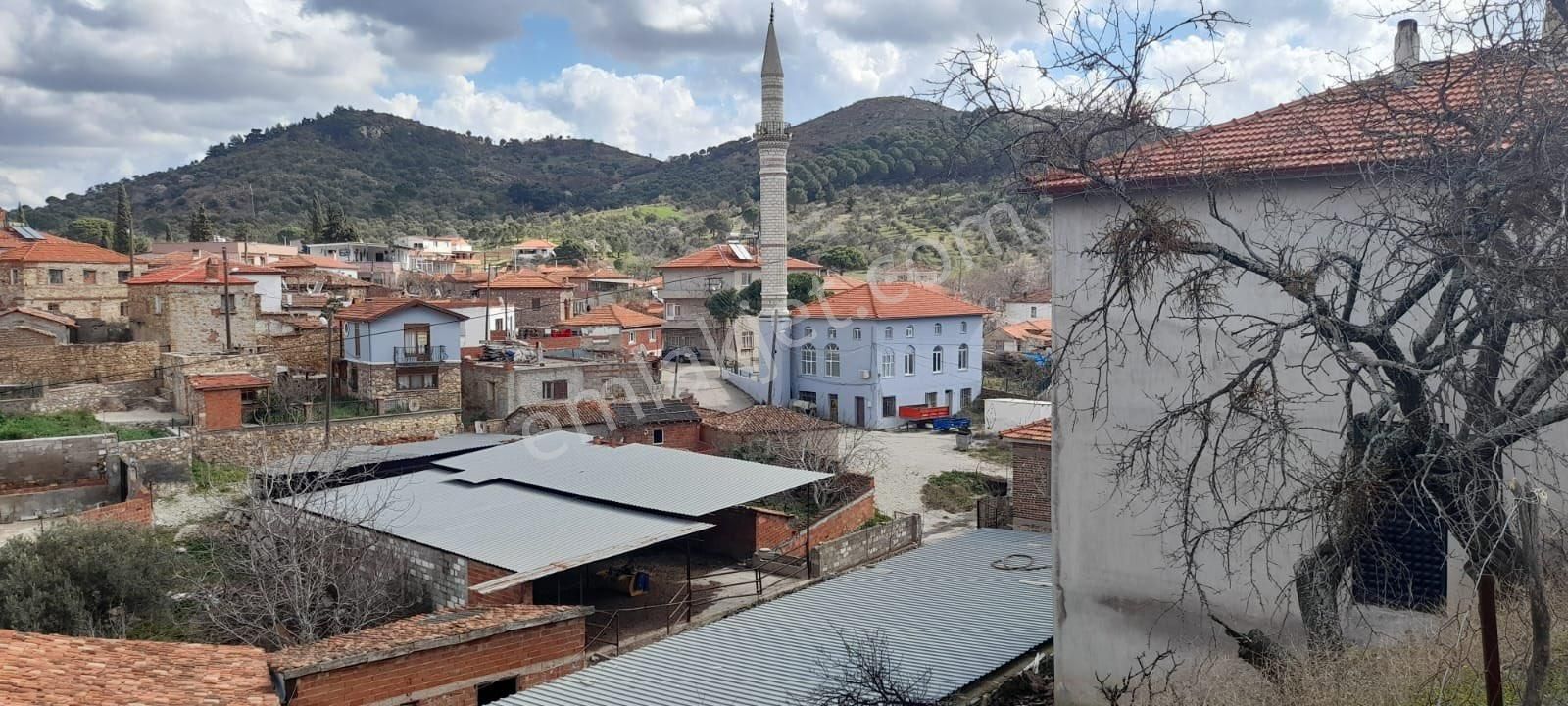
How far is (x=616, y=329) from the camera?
136 ft

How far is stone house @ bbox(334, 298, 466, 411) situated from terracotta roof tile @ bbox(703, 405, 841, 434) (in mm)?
8457

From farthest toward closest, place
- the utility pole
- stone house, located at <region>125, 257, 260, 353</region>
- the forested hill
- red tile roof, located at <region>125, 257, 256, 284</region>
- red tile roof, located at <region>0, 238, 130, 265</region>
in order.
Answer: the forested hill < red tile roof, located at <region>0, 238, 130, 265</region> < red tile roof, located at <region>125, 257, 256, 284</region> < stone house, located at <region>125, 257, 260, 353</region> < the utility pole

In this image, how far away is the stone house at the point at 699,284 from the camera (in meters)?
47.6

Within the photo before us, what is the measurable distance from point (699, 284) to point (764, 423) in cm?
2384

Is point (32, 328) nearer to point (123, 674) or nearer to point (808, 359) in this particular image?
point (808, 359)

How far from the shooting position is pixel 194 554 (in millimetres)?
17578

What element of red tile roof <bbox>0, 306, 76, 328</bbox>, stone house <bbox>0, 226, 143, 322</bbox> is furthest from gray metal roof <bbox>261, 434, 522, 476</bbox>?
stone house <bbox>0, 226, 143, 322</bbox>

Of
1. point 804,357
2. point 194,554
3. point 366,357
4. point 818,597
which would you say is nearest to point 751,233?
point 804,357

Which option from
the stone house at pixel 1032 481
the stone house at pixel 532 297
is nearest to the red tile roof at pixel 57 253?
the stone house at pixel 532 297

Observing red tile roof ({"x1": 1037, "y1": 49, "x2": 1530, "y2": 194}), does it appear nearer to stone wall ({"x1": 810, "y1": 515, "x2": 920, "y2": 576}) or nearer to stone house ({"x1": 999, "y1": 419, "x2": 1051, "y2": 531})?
stone house ({"x1": 999, "y1": 419, "x2": 1051, "y2": 531})

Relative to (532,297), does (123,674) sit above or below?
below

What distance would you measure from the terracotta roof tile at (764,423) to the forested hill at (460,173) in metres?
46.8

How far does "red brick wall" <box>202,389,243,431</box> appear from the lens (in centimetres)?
2486

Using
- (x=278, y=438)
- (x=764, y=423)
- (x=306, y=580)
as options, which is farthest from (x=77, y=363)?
(x=306, y=580)
